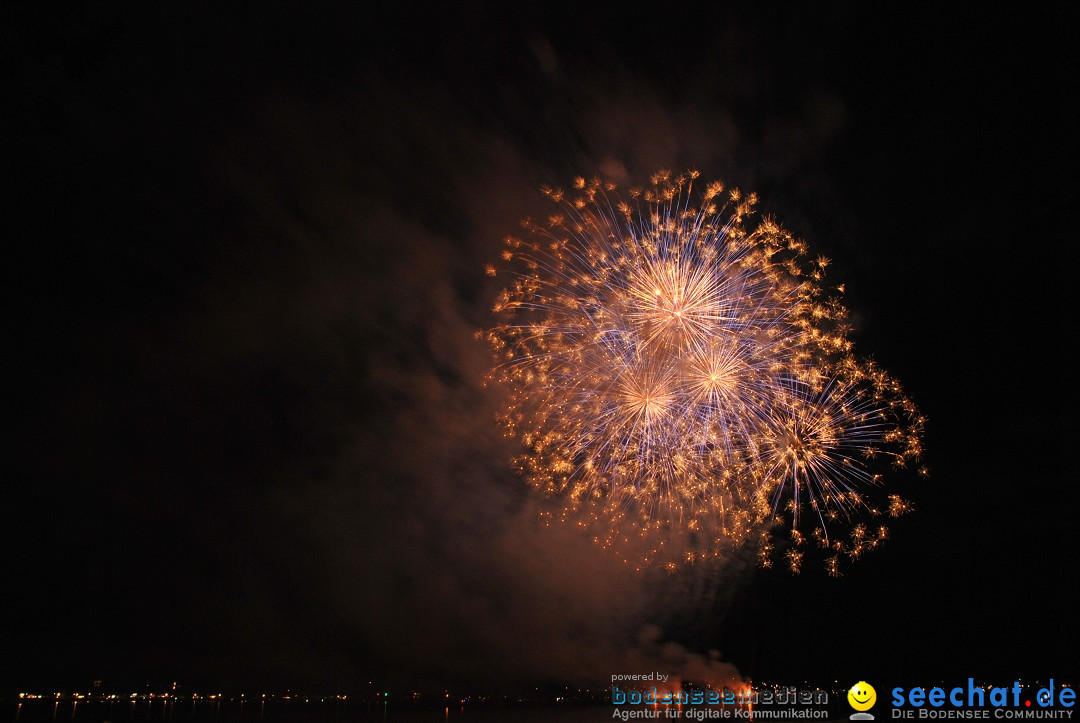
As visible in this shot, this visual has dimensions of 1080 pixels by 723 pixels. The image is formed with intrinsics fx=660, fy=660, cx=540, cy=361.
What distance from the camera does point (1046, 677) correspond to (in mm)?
28875

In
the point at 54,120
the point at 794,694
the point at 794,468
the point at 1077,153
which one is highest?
the point at 54,120

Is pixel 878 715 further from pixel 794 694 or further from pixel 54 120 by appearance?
pixel 54 120

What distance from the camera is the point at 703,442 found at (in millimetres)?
13555

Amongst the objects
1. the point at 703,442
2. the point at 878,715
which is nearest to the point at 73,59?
the point at 703,442

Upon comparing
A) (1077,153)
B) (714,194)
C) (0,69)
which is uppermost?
(714,194)

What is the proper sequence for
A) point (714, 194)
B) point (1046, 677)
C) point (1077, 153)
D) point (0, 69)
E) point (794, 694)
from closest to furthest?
point (1077, 153) → point (0, 69) → point (714, 194) → point (1046, 677) → point (794, 694)

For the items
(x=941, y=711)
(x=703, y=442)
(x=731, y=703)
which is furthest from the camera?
(x=731, y=703)

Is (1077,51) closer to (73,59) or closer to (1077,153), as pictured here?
(1077,153)

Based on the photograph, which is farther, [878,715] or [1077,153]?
[878,715]

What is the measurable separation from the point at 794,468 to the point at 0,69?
13552 millimetres

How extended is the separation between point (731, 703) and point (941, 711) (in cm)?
725

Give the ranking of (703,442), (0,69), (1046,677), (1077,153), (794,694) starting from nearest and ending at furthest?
(1077,153), (0,69), (703,442), (1046,677), (794,694)

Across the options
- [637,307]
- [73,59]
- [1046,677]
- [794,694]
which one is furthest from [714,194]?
[794,694]

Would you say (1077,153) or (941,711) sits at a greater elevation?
(1077,153)
